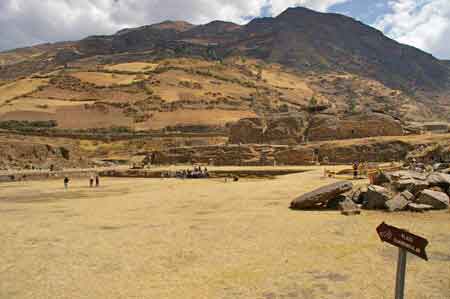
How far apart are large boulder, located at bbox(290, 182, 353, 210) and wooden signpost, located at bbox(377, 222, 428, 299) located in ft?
30.5

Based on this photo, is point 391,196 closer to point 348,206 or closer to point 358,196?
point 358,196

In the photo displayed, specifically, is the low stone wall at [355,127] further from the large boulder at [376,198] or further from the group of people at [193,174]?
the large boulder at [376,198]

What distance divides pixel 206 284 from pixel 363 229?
18.4ft

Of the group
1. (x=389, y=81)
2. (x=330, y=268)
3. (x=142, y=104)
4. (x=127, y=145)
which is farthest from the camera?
(x=389, y=81)

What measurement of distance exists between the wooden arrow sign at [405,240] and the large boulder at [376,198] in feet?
30.2

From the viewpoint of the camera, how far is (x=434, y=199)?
13188 mm

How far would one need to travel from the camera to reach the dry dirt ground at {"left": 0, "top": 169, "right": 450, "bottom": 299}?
7109mm

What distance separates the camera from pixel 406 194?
13.7m

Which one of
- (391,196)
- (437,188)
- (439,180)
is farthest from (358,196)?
(439,180)

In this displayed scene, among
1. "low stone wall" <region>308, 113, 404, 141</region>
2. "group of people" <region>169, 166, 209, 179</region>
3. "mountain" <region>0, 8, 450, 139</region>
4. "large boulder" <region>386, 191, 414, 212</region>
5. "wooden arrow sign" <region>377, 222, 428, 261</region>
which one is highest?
"mountain" <region>0, 8, 450, 139</region>

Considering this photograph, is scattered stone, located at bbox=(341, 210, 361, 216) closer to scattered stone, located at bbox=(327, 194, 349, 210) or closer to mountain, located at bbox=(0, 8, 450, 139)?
scattered stone, located at bbox=(327, 194, 349, 210)

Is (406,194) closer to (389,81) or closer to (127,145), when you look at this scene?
(127,145)

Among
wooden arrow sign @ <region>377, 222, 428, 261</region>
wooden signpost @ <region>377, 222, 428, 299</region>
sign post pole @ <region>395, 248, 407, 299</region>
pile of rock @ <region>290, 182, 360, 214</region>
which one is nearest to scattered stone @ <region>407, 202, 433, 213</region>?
pile of rock @ <region>290, 182, 360, 214</region>

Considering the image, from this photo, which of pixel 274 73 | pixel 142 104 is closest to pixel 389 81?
pixel 274 73
